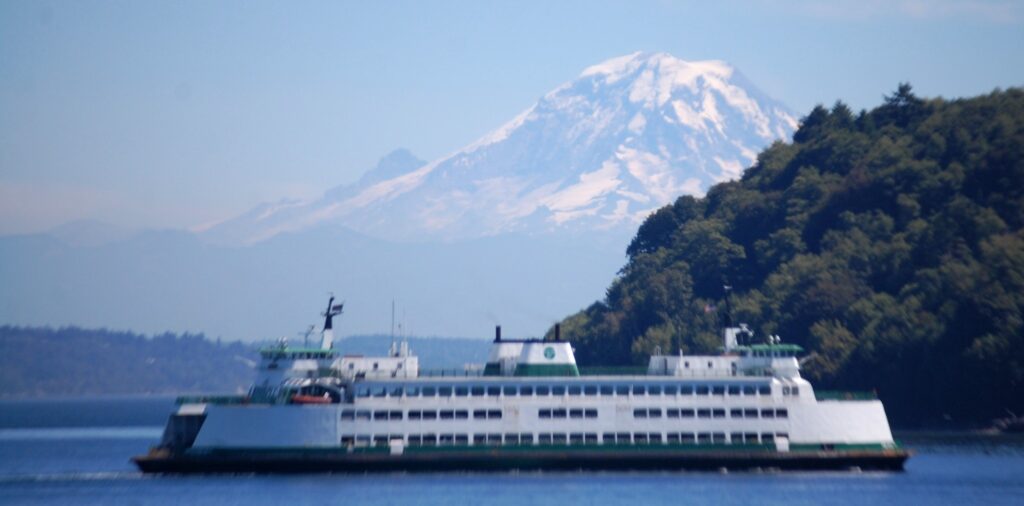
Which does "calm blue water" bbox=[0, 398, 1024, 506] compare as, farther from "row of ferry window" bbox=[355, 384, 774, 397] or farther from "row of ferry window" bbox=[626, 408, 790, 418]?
"row of ferry window" bbox=[355, 384, 774, 397]

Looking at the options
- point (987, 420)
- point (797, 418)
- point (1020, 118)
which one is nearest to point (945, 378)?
point (987, 420)

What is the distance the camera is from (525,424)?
191ft

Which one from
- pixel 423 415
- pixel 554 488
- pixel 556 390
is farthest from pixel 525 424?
pixel 554 488

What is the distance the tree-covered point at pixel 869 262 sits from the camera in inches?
3553

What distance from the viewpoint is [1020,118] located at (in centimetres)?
10850

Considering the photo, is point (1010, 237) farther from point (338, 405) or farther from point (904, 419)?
point (338, 405)

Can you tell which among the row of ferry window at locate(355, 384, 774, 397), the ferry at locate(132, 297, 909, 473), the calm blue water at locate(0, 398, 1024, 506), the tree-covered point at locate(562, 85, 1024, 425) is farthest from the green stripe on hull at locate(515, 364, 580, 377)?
the tree-covered point at locate(562, 85, 1024, 425)

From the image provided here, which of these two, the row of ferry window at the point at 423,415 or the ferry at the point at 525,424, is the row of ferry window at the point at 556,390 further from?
the row of ferry window at the point at 423,415

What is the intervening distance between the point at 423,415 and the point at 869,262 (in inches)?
2100

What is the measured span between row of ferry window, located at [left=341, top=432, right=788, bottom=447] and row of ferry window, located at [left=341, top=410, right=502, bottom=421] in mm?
626

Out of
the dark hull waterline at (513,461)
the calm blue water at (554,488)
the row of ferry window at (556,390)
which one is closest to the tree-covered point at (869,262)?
the row of ferry window at (556,390)

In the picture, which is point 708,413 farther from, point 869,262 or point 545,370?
point 869,262

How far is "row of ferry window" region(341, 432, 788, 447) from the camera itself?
191 ft

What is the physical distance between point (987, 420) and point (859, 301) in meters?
13.0
